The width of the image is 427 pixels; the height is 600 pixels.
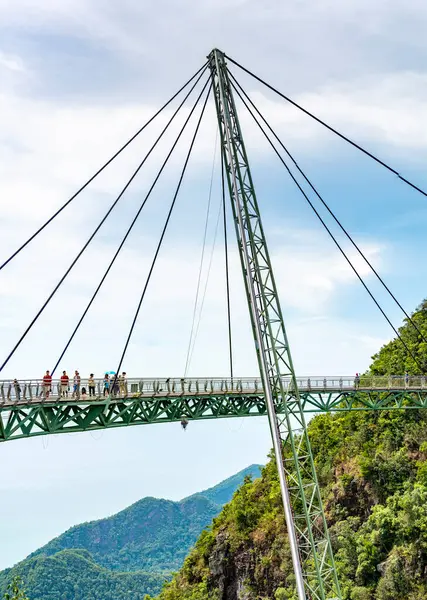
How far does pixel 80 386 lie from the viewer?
3216 centimetres

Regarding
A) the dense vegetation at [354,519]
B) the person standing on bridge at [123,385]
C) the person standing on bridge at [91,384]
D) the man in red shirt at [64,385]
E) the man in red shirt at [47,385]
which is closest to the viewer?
the man in red shirt at [47,385]

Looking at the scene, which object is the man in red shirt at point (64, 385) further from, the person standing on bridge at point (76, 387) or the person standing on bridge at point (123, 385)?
the person standing on bridge at point (123, 385)

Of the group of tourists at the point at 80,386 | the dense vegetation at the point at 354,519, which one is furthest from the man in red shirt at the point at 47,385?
the dense vegetation at the point at 354,519

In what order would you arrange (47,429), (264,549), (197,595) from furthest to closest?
1. (197,595)
2. (264,549)
3. (47,429)

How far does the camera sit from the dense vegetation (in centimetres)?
5150

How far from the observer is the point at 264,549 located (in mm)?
65250

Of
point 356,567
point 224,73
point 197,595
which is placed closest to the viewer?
point 224,73

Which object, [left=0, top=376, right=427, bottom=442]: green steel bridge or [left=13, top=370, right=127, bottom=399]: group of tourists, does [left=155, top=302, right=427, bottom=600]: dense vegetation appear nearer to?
[left=0, top=376, right=427, bottom=442]: green steel bridge

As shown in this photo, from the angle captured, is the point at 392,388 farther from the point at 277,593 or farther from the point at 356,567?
the point at 277,593

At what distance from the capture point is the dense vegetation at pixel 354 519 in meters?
51.5

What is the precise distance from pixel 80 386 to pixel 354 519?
3460 cm

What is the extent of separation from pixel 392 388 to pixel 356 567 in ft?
55.6

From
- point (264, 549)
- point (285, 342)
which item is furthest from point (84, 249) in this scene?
point (264, 549)

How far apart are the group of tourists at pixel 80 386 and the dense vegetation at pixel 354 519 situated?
27.2m
